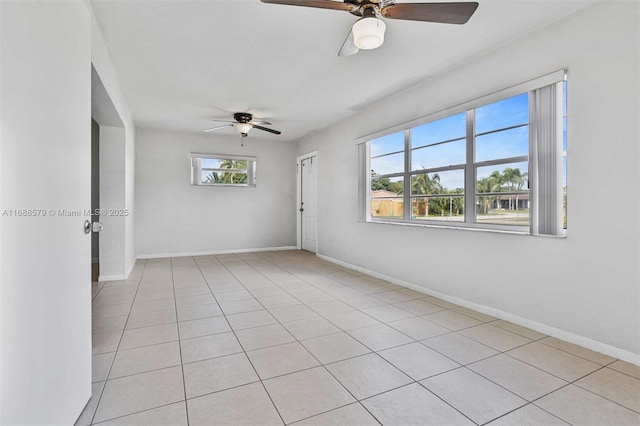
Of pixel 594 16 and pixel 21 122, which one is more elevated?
pixel 594 16

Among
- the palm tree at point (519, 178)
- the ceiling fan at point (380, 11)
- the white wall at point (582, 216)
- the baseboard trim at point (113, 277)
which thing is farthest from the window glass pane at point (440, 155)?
the baseboard trim at point (113, 277)

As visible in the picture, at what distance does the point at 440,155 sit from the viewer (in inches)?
146

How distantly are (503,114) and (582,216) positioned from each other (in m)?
1.21

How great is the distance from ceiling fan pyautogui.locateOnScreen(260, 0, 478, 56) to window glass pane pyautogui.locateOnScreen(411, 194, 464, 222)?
6.54 feet

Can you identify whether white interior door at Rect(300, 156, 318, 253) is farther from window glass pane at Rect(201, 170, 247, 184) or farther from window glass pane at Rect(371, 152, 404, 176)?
window glass pane at Rect(371, 152, 404, 176)

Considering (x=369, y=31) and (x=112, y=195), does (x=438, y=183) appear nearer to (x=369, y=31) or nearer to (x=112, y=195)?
(x=369, y=31)

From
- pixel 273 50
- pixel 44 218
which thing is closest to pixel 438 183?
pixel 273 50

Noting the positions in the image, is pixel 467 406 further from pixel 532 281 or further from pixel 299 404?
pixel 532 281

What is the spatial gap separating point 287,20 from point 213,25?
2.01ft

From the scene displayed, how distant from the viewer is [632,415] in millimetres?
1620

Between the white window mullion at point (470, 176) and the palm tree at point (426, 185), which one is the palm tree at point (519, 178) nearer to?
the white window mullion at point (470, 176)

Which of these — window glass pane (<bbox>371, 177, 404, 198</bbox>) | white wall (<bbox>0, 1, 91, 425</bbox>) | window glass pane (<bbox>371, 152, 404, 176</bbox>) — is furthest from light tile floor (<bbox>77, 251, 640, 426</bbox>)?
window glass pane (<bbox>371, 152, 404, 176</bbox>)

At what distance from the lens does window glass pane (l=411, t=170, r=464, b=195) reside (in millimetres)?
3492

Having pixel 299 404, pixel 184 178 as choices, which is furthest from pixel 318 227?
pixel 299 404
